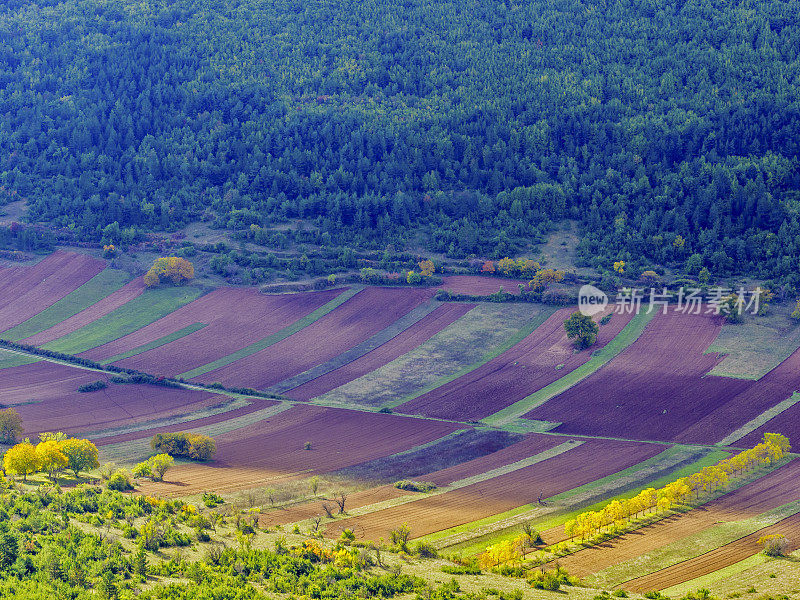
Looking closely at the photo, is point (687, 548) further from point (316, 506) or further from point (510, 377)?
point (510, 377)

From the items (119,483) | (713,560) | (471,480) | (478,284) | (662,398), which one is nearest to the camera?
(713,560)

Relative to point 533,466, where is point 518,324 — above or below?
above

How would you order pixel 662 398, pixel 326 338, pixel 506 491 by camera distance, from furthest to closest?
pixel 326 338 < pixel 662 398 < pixel 506 491

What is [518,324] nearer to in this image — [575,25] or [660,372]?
[660,372]

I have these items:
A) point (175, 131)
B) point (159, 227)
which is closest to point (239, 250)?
point (159, 227)

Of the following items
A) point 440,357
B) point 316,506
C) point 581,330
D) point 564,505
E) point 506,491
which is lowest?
point 316,506

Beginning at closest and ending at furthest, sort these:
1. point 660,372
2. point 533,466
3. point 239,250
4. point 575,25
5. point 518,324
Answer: point 533,466, point 660,372, point 518,324, point 239,250, point 575,25

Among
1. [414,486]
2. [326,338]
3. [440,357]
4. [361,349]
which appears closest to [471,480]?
[414,486]
